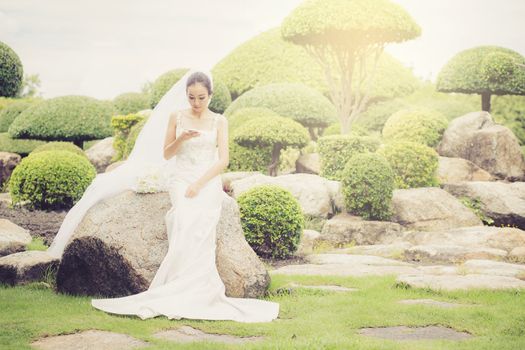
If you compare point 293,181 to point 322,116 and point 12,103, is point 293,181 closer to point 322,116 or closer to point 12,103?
point 322,116

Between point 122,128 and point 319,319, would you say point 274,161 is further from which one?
point 319,319

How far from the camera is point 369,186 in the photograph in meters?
13.0

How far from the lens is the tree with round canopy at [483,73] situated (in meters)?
19.9

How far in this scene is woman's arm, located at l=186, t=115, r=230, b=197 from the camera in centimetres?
691

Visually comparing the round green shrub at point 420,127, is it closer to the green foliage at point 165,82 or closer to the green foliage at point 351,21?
the green foliage at point 351,21

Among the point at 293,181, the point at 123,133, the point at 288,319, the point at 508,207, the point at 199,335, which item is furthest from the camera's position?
the point at 123,133

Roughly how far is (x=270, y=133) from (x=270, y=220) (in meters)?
5.64

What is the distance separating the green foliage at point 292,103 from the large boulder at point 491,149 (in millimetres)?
4087

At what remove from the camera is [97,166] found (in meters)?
19.6

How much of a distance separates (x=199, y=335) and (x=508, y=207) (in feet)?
35.8

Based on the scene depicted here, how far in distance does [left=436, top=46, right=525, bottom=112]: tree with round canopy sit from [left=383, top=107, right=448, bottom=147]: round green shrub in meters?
2.76

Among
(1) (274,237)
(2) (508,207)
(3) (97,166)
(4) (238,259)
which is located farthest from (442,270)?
(3) (97,166)

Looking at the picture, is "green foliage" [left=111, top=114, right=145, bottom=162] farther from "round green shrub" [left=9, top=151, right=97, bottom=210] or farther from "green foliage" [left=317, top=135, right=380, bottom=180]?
"green foliage" [left=317, top=135, right=380, bottom=180]

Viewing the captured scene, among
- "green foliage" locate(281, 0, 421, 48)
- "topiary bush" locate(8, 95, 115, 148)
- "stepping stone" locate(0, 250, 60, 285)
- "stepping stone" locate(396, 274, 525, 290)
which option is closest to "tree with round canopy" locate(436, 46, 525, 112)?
"green foliage" locate(281, 0, 421, 48)
